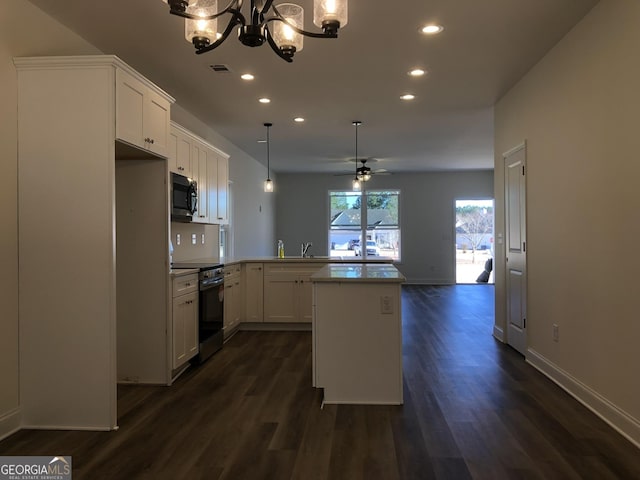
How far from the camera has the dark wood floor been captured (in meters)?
2.35

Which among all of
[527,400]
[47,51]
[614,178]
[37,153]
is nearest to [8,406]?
[37,153]

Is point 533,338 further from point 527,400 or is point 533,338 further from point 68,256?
point 68,256

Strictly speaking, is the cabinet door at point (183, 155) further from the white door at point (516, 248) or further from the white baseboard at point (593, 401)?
the white baseboard at point (593, 401)

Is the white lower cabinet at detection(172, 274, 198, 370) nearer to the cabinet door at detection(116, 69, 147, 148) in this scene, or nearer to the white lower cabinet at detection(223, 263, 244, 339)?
the white lower cabinet at detection(223, 263, 244, 339)

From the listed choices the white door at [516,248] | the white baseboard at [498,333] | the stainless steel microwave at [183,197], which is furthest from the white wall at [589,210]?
the stainless steel microwave at [183,197]

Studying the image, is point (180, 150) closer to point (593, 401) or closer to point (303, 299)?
point (303, 299)

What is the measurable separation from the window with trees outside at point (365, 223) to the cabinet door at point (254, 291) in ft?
18.3

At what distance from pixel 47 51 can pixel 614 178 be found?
3.99 m

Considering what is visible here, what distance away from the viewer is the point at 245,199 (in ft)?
27.1

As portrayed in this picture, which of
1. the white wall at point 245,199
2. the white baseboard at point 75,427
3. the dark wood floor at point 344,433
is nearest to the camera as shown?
the dark wood floor at point 344,433

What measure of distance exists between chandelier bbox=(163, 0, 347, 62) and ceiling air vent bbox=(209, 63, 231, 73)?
212cm

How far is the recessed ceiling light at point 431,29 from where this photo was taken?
11.0 ft

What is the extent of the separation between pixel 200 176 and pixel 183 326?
1957 millimetres

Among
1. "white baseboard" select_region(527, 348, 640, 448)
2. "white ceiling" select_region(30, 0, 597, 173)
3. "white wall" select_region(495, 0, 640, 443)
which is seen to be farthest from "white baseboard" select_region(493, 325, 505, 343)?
"white ceiling" select_region(30, 0, 597, 173)
